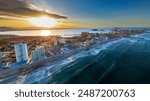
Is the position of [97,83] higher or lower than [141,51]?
lower

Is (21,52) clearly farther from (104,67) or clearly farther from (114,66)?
(114,66)

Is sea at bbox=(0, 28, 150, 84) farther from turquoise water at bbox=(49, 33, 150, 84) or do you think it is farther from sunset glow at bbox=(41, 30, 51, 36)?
sunset glow at bbox=(41, 30, 51, 36)

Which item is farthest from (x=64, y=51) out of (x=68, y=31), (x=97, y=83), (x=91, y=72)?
(x=97, y=83)

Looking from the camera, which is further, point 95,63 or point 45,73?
point 95,63

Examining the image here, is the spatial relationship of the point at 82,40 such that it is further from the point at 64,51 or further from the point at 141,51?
the point at 141,51

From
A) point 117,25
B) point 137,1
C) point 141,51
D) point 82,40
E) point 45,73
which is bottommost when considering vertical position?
point 45,73

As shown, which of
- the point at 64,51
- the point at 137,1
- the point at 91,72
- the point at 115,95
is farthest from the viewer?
the point at 64,51

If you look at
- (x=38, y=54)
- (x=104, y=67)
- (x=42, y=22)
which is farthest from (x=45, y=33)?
(x=104, y=67)

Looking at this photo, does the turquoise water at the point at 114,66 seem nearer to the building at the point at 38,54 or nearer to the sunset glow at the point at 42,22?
the building at the point at 38,54

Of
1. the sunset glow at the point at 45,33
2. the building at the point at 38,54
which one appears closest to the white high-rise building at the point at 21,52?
the building at the point at 38,54
